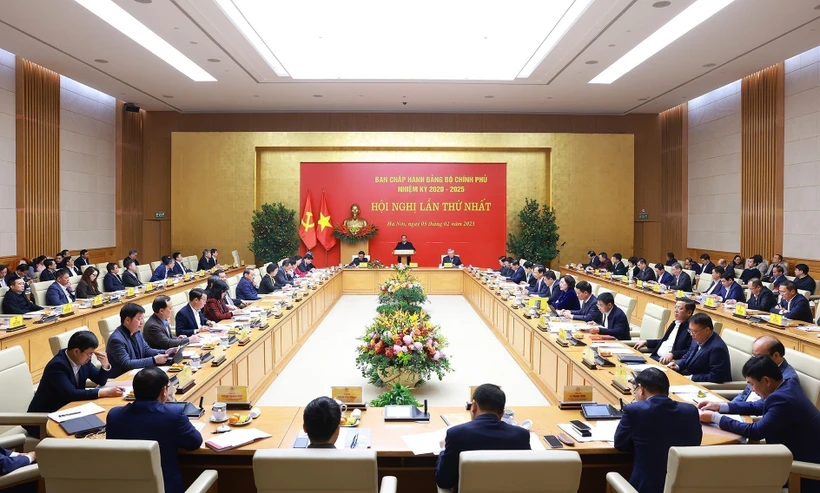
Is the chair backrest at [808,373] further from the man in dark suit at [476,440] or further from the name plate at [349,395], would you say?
the name plate at [349,395]

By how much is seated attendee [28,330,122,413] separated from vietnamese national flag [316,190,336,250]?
34.9 feet

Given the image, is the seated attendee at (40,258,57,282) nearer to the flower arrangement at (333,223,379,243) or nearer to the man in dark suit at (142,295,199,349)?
the man in dark suit at (142,295,199,349)

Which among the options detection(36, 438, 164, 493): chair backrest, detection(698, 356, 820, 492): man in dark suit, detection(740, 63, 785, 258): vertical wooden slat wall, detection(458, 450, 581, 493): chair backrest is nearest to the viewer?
detection(458, 450, 581, 493): chair backrest

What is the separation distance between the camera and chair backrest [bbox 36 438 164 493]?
2051 millimetres

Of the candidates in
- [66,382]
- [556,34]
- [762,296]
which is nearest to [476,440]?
[66,382]

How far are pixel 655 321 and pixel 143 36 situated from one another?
27.2ft

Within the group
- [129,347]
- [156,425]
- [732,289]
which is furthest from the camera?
[732,289]

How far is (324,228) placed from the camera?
1399 cm

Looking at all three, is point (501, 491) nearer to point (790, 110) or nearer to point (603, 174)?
point (790, 110)

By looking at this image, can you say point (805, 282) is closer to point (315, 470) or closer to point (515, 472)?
point (515, 472)

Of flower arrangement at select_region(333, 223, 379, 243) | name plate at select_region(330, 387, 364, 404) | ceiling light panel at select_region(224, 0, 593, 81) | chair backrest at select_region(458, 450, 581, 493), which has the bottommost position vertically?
name plate at select_region(330, 387, 364, 404)

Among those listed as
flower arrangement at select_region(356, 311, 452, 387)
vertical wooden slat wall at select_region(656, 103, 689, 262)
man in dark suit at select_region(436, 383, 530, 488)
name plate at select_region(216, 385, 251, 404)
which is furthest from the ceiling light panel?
man in dark suit at select_region(436, 383, 530, 488)

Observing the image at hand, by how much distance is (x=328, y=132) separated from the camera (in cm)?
1380

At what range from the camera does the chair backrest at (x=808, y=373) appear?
3.15 m
